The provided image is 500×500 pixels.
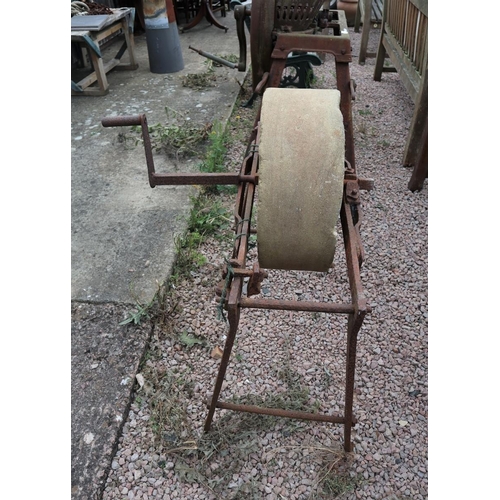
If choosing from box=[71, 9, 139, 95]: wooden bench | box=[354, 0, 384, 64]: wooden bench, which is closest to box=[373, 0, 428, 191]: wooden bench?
box=[354, 0, 384, 64]: wooden bench

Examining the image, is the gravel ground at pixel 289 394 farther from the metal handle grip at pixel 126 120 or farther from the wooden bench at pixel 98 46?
the wooden bench at pixel 98 46

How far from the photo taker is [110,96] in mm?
5160

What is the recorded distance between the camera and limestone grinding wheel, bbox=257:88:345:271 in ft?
4.99

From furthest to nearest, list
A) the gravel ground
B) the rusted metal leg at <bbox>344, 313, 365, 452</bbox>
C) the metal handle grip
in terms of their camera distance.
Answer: the metal handle grip → the gravel ground → the rusted metal leg at <bbox>344, 313, 365, 452</bbox>

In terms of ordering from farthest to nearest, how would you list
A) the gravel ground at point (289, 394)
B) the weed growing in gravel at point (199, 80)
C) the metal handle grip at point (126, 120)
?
the weed growing in gravel at point (199, 80) → the metal handle grip at point (126, 120) → the gravel ground at point (289, 394)

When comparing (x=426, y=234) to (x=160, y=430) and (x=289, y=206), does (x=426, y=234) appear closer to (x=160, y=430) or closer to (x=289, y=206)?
(x=289, y=206)

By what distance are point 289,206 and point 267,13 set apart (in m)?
1.77

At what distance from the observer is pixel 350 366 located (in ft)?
5.30

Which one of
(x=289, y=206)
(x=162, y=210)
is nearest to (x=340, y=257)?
(x=162, y=210)

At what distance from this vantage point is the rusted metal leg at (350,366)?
58.3 inches

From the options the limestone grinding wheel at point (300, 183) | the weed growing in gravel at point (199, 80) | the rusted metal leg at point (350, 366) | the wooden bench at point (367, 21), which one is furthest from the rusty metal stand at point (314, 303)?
the wooden bench at point (367, 21)

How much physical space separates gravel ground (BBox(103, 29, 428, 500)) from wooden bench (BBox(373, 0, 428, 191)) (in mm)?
1056

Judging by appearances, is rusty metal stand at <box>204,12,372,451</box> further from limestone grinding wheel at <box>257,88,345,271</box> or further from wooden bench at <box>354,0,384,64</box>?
wooden bench at <box>354,0,384,64</box>

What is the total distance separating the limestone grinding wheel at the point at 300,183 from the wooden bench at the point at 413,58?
218 cm
